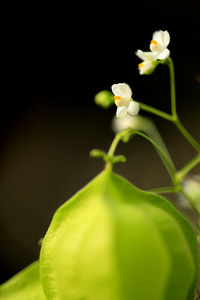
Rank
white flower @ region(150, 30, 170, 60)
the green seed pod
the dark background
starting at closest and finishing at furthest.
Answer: the green seed pod < white flower @ region(150, 30, 170, 60) < the dark background

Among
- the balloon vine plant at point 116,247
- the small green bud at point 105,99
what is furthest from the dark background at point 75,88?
the balloon vine plant at point 116,247

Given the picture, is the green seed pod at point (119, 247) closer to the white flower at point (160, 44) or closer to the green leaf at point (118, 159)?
the green leaf at point (118, 159)

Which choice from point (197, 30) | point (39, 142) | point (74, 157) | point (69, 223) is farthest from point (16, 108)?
point (69, 223)

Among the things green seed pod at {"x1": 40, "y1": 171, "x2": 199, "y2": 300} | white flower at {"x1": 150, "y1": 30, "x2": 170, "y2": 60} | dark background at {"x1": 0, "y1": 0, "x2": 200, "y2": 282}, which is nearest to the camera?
green seed pod at {"x1": 40, "y1": 171, "x2": 199, "y2": 300}

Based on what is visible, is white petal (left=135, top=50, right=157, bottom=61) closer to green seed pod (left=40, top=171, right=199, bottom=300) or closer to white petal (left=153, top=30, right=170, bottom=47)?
white petal (left=153, top=30, right=170, bottom=47)

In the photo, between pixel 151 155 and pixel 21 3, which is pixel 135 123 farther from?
pixel 21 3

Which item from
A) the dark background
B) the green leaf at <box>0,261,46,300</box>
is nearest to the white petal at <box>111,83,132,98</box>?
the green leaf at <box>0,261,46,300</box>

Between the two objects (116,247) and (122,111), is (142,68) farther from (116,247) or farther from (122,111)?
(116,247)
